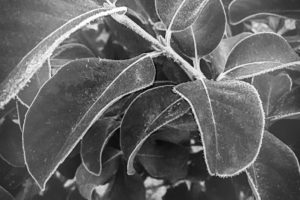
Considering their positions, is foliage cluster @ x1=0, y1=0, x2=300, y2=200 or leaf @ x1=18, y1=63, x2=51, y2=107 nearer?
foliage cluster @ x1=0, y1=0, x2=300, y2=200

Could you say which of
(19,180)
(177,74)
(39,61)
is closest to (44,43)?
(39,61)

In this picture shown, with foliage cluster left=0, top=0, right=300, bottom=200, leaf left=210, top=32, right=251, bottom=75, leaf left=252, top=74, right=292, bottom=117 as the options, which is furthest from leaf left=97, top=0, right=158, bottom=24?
leaf left=252, top=74, right=292, bottom=117

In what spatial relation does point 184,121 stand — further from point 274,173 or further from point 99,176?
point 99,176

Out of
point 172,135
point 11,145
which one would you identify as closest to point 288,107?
point 172,135

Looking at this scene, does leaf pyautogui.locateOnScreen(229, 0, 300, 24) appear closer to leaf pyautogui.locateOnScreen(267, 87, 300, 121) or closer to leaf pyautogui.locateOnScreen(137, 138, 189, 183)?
leaf pyautogui.locateOnScreen(267, 87, 300, 121)

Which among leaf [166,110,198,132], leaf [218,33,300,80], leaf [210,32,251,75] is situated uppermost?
leaf [218,33,300,80]

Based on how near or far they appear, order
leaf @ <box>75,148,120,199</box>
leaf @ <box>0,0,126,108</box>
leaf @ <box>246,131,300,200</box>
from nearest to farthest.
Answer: leaf @ <box>0,0,126,108</box> → leaf @ <box>246,131,300,200</box> → leaf @ <box>75,148,120,199</box>
